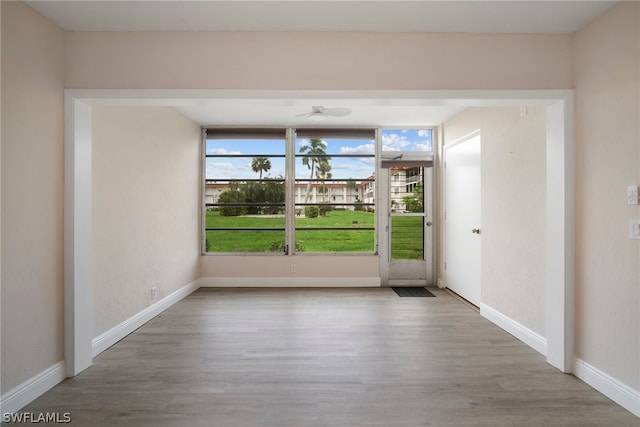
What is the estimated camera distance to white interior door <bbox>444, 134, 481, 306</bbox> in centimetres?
472

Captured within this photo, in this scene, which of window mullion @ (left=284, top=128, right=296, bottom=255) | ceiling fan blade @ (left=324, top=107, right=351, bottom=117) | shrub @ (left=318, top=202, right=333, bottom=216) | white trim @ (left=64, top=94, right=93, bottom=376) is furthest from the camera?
shrub @ (left=318, top=202, right=333, bottom=216)

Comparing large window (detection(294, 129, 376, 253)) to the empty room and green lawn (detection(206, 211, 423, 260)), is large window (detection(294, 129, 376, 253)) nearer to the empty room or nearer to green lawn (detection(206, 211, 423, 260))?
green lawn (detection(206, 211, 423, 260))

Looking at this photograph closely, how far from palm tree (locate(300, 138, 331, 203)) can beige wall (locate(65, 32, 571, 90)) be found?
126 inches

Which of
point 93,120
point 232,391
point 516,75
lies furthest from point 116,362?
point 516,75

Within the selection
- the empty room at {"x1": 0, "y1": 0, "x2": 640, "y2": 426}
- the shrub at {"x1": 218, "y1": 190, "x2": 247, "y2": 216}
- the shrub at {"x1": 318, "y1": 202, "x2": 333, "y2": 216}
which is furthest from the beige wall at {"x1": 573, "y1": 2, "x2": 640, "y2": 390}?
the shrub at {"x1": 218, "y1": 190, "x2": 247, "y2": 216}

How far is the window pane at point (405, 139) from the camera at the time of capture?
6.10 m

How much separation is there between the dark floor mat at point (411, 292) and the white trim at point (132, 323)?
3.21 m

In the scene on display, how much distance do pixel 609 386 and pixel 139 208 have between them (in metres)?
4.47

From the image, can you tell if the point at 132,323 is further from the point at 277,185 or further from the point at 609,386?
the point at 609,386

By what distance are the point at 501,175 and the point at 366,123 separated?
2.48 metres

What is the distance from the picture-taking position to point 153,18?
8.61 ft

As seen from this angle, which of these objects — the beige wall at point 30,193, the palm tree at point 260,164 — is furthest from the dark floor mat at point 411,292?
the beige wall at point 30,193

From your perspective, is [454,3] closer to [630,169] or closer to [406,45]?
[406,45]

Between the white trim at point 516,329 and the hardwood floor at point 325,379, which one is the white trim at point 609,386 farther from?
the white trim at point 516,329
